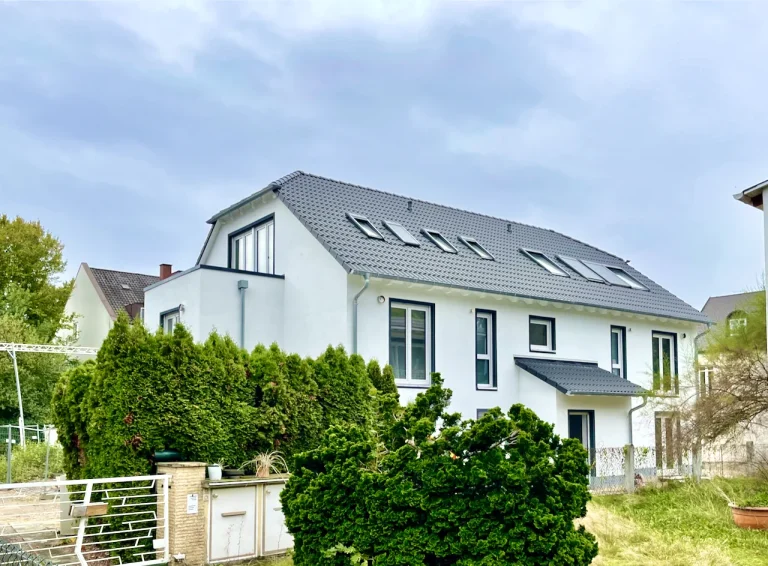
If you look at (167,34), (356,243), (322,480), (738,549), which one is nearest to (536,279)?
(356,243)

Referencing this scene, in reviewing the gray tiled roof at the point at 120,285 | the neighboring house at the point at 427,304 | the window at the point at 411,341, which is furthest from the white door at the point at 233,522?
the gray tiled roof at the point at 120,285

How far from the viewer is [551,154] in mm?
16266

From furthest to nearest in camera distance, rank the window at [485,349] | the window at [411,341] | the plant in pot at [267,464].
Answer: the window at [485,349]
the window at [411,341]
the plant in pot at [267,464]

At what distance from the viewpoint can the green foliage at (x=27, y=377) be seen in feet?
87.7

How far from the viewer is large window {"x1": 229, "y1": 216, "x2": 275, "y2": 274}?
679 inches

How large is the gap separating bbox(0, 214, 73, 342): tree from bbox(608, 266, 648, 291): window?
21082mm

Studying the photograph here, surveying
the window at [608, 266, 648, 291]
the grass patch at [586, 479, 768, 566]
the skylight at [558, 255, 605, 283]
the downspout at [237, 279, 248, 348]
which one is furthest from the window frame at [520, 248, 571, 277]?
the downspout at [237, 279, 248, 348]

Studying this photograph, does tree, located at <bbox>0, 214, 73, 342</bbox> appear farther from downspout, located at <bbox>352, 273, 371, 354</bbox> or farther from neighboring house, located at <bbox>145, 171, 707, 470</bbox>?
downspout, located at <bbox>352, 273, 371, 354</bbox>

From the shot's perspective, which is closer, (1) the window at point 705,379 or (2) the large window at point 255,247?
(1) the window at point 705,379

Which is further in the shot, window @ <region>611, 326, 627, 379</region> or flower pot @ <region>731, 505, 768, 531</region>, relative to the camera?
window @ <region>611, 326, 627, 379</region>

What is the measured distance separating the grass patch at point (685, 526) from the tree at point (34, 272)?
23543 mm

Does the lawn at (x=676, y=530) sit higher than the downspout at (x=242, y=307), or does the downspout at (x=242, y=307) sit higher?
the downspout at (x=242, y=307)

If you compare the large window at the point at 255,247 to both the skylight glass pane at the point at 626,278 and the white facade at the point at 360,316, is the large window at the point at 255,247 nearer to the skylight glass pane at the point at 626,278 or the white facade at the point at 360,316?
the white facade at the point at 360,316

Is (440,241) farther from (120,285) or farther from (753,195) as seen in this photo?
(120,285)
